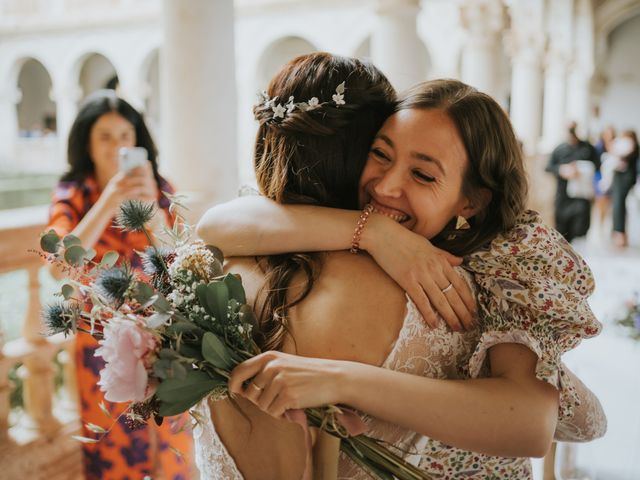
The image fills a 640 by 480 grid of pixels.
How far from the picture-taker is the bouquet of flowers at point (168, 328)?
96 centimetres

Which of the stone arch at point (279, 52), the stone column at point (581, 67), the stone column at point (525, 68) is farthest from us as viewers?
the stone arch at point (279, 52)

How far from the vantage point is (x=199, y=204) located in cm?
341

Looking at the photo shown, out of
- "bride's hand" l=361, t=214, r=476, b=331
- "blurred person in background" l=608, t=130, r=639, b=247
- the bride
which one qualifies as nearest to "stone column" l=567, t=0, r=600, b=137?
"blurred person in background" l=608, t=130, r=639, b=247

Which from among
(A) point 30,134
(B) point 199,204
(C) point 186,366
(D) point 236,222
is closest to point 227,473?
(C) point 186,366

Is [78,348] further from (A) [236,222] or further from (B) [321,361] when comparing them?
(B) [321,361]

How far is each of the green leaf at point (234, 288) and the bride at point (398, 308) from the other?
8 centimetres

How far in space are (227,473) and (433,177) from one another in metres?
0.70

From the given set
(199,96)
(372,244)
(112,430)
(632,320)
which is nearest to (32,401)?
(112,430)

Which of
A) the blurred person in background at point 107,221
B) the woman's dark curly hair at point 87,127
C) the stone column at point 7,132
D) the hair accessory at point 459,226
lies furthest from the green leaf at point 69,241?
the stone column at point 7,132

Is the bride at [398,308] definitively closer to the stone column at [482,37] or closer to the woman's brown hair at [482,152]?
the woman's brown hair at [482,152]

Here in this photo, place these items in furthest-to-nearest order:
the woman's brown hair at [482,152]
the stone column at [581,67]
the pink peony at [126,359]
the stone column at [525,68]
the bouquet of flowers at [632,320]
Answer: the stone column at [581,67] → the stone column at [525,68] → the bouquet of flowers at [632,320] → the woman's brown hair at [482,152] → the pink peony at [126,359]

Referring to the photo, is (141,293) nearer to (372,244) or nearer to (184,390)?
(184,390)

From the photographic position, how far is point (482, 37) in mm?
8148

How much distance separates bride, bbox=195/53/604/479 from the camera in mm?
1074
